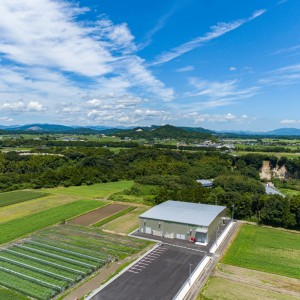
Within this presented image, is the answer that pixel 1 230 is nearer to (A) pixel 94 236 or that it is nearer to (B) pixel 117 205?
(A) pixel 94 236

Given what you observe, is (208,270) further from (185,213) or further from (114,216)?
(114,216)

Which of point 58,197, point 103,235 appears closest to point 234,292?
point 103,235

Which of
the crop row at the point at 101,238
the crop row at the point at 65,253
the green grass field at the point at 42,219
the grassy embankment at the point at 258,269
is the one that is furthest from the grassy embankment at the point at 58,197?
the grassy embankment at the point at 258,269

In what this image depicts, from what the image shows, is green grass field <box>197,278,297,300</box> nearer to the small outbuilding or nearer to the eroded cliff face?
the small outbuilding

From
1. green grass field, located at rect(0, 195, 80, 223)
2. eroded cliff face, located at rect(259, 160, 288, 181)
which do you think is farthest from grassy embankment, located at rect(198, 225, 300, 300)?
eroded cliff face, located at rect(259, 160, 288, 181)

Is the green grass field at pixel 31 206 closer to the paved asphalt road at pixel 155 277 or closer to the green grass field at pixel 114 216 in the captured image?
the green grass field at pixel 114 216

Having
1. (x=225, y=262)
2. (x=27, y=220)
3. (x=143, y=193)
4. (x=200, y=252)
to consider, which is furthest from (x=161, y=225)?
(x=143, y=193)
